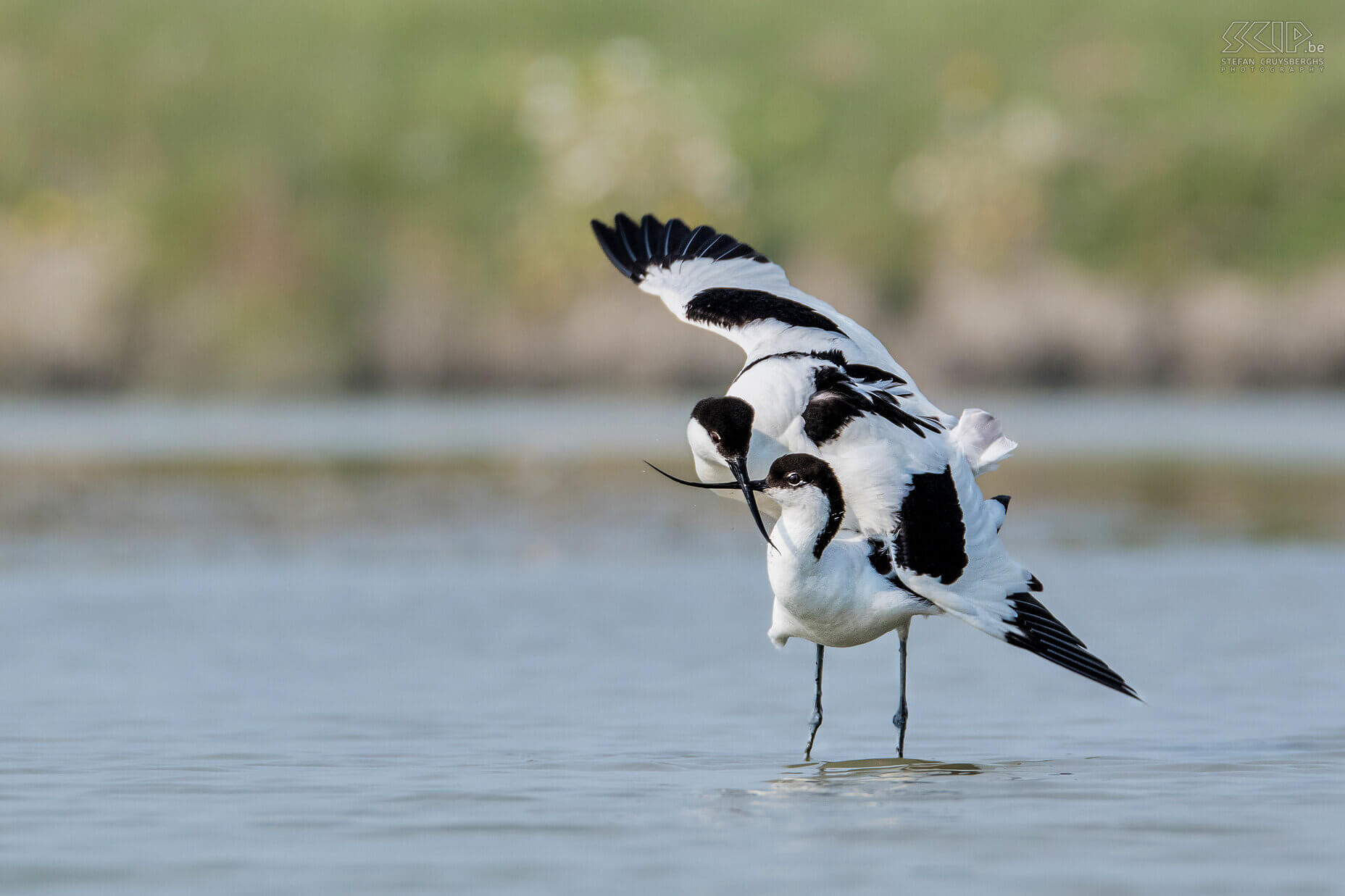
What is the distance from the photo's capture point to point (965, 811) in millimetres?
6746

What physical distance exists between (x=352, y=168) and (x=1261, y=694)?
160ft

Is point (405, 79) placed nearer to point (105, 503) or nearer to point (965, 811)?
point (105, 503)

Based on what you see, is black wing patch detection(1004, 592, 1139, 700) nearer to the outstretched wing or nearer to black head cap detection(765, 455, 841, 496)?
black head cap detection(765, 455, 841, 496)

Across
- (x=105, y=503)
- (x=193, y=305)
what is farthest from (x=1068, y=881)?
(x=193, y=305)

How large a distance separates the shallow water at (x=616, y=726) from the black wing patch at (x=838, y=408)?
4.11ft

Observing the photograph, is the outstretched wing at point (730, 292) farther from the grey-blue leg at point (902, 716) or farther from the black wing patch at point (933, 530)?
the grey-blue leg at point (902, 716)

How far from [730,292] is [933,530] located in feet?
5.79

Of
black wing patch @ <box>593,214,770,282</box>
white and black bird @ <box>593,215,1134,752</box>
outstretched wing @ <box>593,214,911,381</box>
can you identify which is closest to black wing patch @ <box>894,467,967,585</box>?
white and black bird @ <box>593,215,1134,752</box>

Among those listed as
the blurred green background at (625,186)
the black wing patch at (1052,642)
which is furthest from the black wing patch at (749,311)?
the blurred green background at (625,186)

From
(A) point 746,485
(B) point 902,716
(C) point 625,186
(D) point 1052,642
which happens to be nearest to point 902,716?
(B) point 902,716

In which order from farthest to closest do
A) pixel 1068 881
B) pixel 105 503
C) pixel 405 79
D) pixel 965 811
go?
pixel 405 79
pixel 105 503
pixel 965 811
pixel 1068 881

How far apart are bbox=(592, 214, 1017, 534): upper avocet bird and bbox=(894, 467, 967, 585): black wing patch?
11cm

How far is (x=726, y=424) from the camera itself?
7.52 m

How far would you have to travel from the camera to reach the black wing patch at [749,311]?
27.9ft
